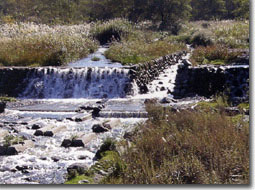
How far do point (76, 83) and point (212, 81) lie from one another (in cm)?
485

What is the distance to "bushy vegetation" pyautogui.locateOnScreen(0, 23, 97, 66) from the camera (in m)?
16.1

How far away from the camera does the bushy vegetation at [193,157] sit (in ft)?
14.6

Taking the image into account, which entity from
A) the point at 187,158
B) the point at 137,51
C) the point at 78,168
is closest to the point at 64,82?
the point at 137,51

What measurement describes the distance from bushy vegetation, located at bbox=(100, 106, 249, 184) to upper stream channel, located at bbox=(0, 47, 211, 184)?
1385mm

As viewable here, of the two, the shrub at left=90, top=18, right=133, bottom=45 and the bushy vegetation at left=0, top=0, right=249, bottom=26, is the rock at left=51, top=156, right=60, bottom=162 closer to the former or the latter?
the shrub at left=90, top=18, right=133, bottom=45

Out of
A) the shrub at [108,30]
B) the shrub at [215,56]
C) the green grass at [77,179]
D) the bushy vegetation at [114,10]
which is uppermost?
the bushy vegetation at [114,10]

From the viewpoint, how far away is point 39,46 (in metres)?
16.9

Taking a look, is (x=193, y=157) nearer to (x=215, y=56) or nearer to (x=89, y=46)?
(x=215, y=56)

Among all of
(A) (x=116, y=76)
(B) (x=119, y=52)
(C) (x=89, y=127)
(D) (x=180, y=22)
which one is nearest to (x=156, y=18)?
(D) (x=180, y=22)

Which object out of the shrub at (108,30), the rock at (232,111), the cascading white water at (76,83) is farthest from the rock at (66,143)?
the shrub at (108,30)

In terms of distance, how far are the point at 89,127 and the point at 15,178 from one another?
132 inches

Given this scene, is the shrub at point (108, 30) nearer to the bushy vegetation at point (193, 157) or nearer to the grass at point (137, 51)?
the grass at point (137, 51)

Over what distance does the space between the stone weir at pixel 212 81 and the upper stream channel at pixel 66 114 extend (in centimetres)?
65

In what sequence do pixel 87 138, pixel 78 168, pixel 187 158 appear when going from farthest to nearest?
1. pixel 87 138
2. pixel 78 168
3. pixel 187 158
